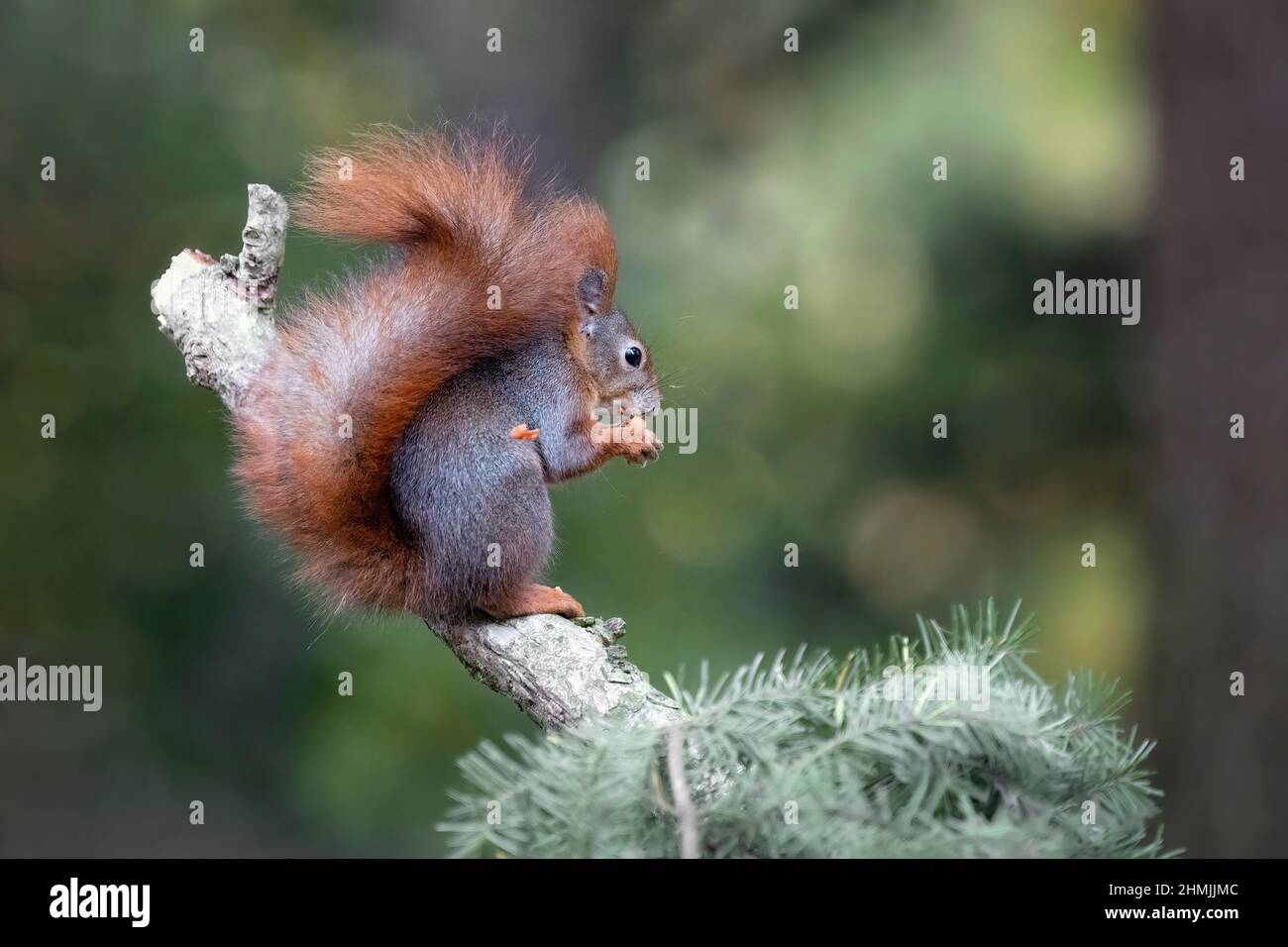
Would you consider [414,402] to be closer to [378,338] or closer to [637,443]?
[378,338]

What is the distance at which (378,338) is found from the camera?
7.43ft

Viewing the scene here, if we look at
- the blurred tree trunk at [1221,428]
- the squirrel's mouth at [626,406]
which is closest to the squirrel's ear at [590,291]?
the squirrel's mouth at [626,406]

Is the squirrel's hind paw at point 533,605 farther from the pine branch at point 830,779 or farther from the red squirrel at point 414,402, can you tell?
the pine branch at point 830,779

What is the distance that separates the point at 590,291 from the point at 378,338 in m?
0.58

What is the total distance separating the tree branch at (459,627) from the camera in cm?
207

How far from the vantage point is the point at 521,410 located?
2.49m

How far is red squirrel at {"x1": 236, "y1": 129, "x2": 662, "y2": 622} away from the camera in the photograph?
7.39ft

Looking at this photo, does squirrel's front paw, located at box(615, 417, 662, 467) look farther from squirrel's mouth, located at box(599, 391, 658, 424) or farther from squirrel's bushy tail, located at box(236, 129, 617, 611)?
squirrel's bushy tail, located at box(236, 129, 617, 611)

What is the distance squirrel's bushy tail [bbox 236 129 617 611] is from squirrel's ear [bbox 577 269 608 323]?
25 centimetres

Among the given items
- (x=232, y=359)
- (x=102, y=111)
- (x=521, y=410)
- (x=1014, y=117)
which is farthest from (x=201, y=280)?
(x=1014, y=117)

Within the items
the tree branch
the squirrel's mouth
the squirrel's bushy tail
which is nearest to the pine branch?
the tree branch

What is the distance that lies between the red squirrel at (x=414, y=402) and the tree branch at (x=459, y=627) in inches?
3.5

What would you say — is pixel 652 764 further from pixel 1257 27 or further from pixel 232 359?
pixel 1257 27

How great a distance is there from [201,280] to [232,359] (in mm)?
225
